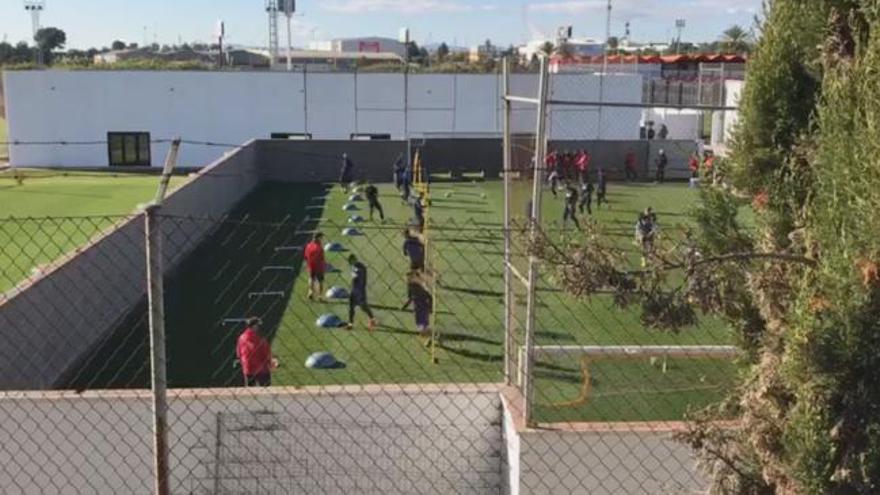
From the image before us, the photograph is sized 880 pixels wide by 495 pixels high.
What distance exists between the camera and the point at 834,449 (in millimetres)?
3592

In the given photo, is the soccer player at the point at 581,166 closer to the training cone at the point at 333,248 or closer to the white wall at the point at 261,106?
the white wall at the point at 261,106

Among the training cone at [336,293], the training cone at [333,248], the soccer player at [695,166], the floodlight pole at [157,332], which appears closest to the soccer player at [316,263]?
the training cone at [336,293]

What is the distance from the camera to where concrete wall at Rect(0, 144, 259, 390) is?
472 inches

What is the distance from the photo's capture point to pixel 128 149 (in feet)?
137

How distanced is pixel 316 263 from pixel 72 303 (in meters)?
4.82

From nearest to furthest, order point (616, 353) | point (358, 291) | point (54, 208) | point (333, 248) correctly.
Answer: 1. point (616, 353)
2. point (358, 291)
3. point (333, 248)
4. point (54, 208)

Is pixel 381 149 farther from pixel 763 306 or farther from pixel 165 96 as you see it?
pixel 763 306

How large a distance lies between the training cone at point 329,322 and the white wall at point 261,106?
80.4 ft

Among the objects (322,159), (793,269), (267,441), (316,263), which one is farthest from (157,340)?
(322,159)

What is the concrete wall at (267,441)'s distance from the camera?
7461 millimetres

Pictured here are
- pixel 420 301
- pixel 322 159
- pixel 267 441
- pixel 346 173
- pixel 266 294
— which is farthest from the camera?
pixel 322 159

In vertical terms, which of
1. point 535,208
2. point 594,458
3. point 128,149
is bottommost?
point 128,149

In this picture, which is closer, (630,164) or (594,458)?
(594,458)

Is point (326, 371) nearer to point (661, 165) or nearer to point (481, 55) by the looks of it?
point (661, 165)
